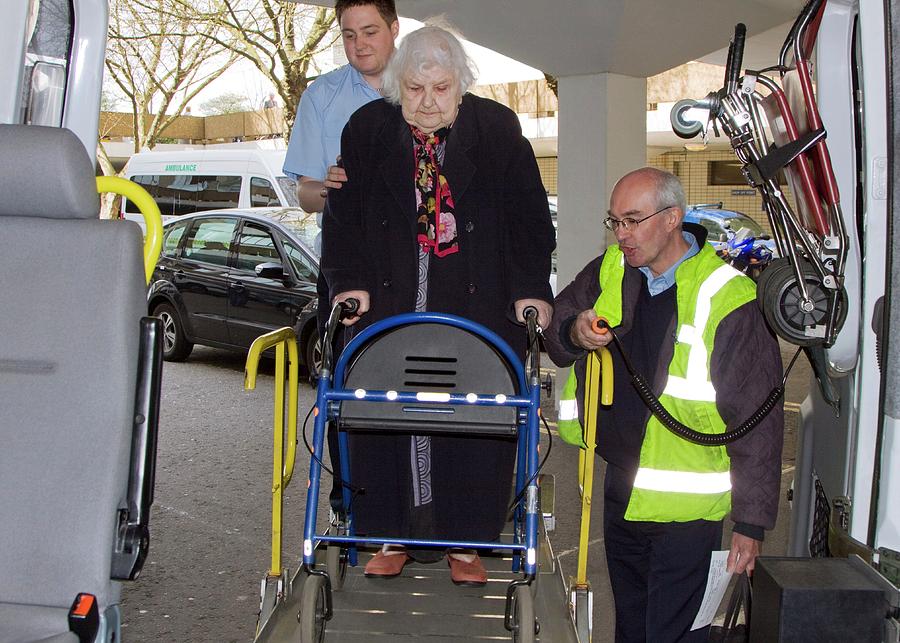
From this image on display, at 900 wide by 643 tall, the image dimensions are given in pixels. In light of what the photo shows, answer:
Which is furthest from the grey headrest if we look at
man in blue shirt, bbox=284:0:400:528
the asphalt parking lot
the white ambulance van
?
the white ambulance van

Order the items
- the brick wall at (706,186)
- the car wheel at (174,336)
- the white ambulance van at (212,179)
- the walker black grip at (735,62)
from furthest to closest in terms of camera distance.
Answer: the brick wall at (706,186), the white ambulance van at (212,179), the car wheel at (174,336), the walker black grip at (735,62)

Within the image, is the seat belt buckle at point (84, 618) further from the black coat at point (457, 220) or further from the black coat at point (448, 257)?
the black coat at point (457, 220)

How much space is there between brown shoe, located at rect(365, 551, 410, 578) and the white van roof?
447 inches

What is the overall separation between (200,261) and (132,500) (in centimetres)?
829

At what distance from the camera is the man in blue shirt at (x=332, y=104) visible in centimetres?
405

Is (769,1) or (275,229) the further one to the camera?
(275,229)

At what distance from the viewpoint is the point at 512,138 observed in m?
3.66

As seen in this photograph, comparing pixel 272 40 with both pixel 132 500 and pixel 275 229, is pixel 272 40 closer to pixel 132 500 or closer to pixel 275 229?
pixel 275 229

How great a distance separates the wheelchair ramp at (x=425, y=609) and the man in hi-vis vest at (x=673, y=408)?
1.11 ft

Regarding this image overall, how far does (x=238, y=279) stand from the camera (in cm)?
1009

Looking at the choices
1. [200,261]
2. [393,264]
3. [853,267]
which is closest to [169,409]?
[200,261]

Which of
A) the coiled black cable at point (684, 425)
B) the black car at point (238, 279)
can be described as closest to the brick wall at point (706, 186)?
the black car at point (238, 279)

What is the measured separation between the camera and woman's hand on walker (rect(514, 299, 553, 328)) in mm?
3562

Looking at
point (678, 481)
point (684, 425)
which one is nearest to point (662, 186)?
Answer: point (684, 425)
